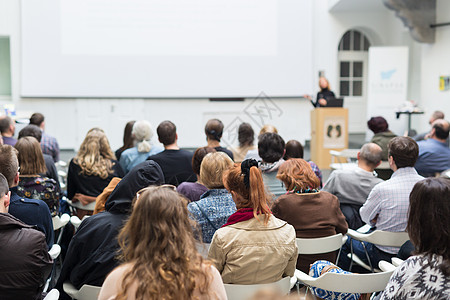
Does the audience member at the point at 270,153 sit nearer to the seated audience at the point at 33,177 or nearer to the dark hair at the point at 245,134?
the dark hair at the point at 245,134

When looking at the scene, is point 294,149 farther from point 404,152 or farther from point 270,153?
point 404,152

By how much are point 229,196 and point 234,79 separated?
7.62m

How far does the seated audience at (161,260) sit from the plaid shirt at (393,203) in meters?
1.88

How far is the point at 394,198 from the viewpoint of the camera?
3074 mm

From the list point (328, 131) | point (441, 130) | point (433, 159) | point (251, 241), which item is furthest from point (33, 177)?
point (328, 131)

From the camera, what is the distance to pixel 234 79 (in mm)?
10000

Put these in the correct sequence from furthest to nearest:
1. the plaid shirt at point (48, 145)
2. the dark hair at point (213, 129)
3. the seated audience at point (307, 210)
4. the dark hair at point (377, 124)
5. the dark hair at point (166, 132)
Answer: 1. the dark hair at point (377, 124)
2. the plaid shirt at point (48, 145)
3. the dark hair at point (213, 129)
4. the dark hair at point (166, 132)
5. the seated audience at point (307, 210)

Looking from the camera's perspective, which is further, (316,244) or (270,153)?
(270,153)

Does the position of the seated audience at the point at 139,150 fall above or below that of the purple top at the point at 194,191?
above

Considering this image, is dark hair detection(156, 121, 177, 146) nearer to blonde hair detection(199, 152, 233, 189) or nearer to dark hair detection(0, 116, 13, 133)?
blonde hair detection(199, 152, 233, 189)

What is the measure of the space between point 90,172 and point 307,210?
6.50ft

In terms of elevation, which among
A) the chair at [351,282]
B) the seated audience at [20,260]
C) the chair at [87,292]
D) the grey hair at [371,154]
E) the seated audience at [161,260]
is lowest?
the chair at [87,292]

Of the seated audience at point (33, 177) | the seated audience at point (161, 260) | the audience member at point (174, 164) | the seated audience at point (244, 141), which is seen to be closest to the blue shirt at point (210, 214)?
the seated audience at point (161, 260)

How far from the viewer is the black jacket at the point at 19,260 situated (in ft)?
6.39
